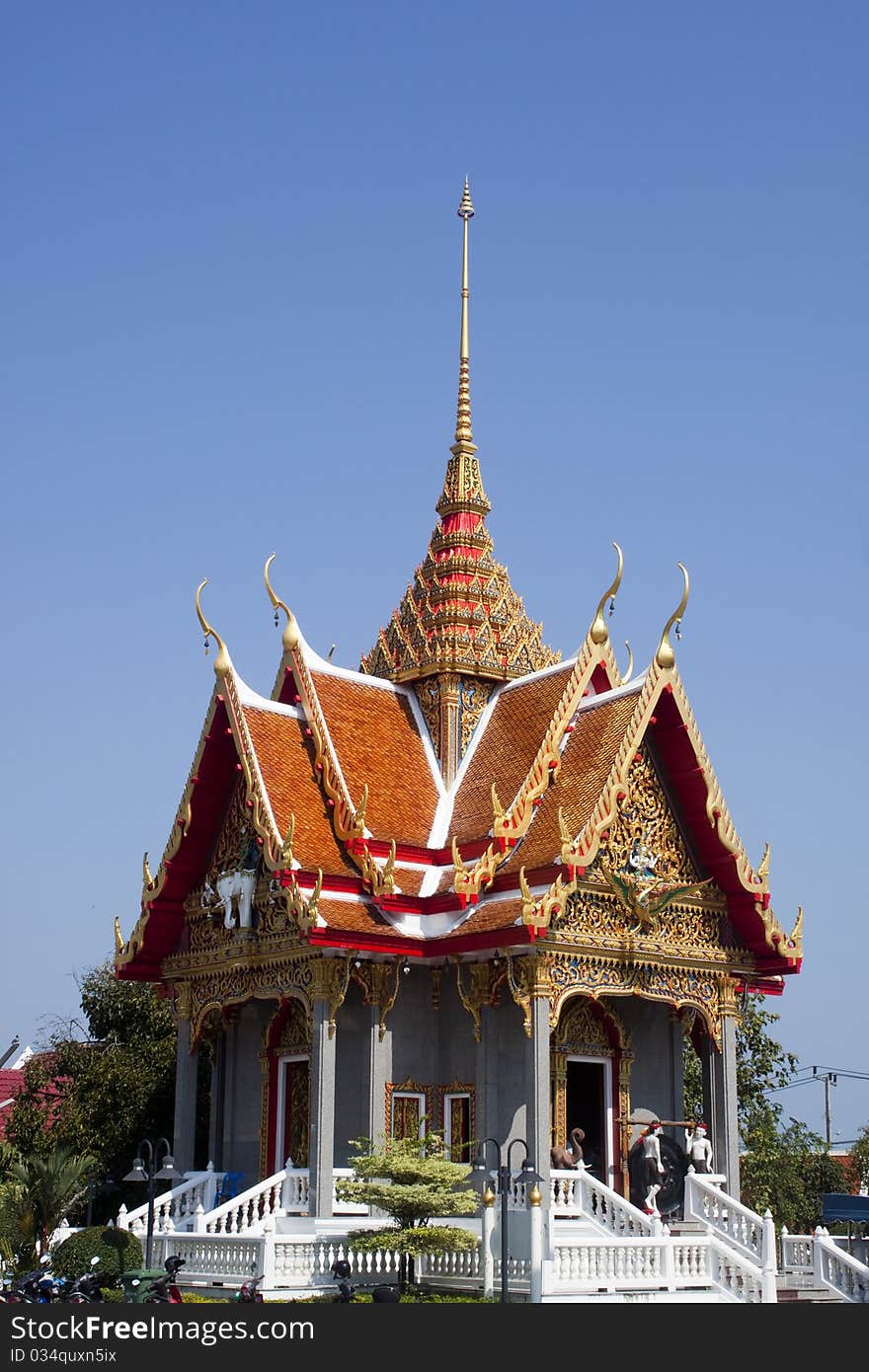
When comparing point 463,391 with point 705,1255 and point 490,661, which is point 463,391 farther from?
point 705,1255

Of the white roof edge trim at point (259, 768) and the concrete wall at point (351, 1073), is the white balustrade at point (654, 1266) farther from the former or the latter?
the white roof edge trim at point (259, 768)

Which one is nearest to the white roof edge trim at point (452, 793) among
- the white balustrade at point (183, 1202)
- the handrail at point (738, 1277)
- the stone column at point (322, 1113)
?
the stone column at point (322, 1113)

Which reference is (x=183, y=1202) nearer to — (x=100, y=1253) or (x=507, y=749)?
(x=100, y=1253)

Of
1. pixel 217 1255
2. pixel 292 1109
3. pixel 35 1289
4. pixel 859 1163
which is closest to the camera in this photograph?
pixel 35 1289

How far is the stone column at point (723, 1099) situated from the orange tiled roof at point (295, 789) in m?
5.36

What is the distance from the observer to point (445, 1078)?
2300 cm

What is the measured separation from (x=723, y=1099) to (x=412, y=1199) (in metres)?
5.96

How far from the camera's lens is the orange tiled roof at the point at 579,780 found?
72.9 ft

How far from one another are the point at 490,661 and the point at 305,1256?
31.2 ft

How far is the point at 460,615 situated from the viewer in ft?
86.6

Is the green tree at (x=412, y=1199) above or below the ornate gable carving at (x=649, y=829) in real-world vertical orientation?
below

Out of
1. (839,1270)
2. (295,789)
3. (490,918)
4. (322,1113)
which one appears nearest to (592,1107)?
(490,918)

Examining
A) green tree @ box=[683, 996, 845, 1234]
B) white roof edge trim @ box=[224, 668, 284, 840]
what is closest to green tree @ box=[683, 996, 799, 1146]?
green tree @ box=[683, 996, 845, 1234]

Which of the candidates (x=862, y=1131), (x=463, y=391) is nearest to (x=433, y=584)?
(x=463, y=391)
